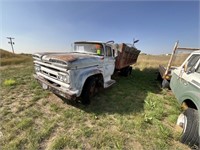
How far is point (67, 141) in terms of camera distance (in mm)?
2508

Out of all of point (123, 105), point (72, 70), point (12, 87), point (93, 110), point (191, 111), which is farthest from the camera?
point (12, 87)

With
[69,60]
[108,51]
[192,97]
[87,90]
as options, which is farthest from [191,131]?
[108,51]

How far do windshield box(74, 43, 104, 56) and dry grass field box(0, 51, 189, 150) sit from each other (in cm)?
179

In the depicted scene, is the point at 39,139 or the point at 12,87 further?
the point at 12,87

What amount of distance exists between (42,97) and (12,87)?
6.10 feet

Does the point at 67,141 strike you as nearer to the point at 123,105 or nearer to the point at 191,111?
the point at 123,105

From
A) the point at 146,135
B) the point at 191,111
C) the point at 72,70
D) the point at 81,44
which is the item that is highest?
the point at 81,44

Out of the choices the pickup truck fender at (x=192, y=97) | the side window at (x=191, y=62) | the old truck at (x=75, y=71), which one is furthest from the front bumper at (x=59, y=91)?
the side window at (x=191, y=62)

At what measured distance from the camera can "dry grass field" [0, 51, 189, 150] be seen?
8.23 ft

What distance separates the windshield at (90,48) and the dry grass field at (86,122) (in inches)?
70.3

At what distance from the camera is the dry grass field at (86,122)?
2.51m

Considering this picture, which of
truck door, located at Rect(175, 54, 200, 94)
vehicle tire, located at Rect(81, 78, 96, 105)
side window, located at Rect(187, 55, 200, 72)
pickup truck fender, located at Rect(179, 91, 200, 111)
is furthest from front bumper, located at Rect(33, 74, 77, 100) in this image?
side window, located at Rect(187, 55, 200, 72)

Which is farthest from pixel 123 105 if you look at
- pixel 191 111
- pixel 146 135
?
pixel 191 111

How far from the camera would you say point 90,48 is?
16.2 ft
